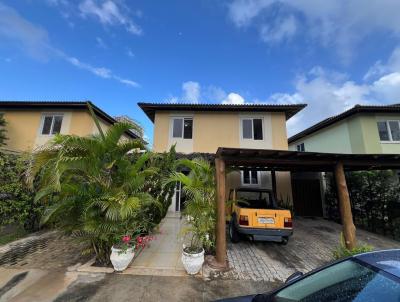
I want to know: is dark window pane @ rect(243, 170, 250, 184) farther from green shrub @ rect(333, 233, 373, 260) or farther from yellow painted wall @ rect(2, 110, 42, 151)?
yellow painted wall @ rect(2, 110, 42, 151)

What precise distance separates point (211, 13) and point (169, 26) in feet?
7.10

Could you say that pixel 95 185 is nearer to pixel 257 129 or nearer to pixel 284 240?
pixel 284 240

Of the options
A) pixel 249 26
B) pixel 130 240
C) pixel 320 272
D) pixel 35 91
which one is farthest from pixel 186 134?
pixel 320 272

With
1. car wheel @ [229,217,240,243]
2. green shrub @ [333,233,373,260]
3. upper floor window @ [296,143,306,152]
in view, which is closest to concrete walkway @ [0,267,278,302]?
green shrub @ [333,233,373,260]

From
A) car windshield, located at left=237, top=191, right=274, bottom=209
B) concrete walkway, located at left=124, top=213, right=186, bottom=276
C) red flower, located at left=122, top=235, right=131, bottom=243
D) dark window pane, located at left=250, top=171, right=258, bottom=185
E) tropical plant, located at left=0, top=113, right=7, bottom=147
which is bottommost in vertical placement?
concrete walkway, located at left=124, top=213, right=186, bottom=276

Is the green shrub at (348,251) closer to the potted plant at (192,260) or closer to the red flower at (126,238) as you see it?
the potted plant at (192,260)

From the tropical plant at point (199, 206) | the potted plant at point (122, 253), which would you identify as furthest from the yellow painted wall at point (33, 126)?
the tropical plant at point (199, 206)

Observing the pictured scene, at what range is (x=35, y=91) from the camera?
43.3 ft

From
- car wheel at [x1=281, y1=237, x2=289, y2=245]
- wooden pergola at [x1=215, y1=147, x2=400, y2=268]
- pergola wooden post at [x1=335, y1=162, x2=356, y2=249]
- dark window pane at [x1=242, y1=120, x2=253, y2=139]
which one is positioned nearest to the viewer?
wooden pergola at [x1=215, y1=147, x2=400, y2=268]

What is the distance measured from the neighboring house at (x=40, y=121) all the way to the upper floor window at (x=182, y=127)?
388cm

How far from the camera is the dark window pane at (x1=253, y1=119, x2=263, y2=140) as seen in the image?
12947 millimetres

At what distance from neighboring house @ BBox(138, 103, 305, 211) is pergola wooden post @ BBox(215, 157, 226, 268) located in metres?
6.62

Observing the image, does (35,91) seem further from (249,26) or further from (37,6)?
(249,26)

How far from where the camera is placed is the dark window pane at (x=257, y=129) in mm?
12947
